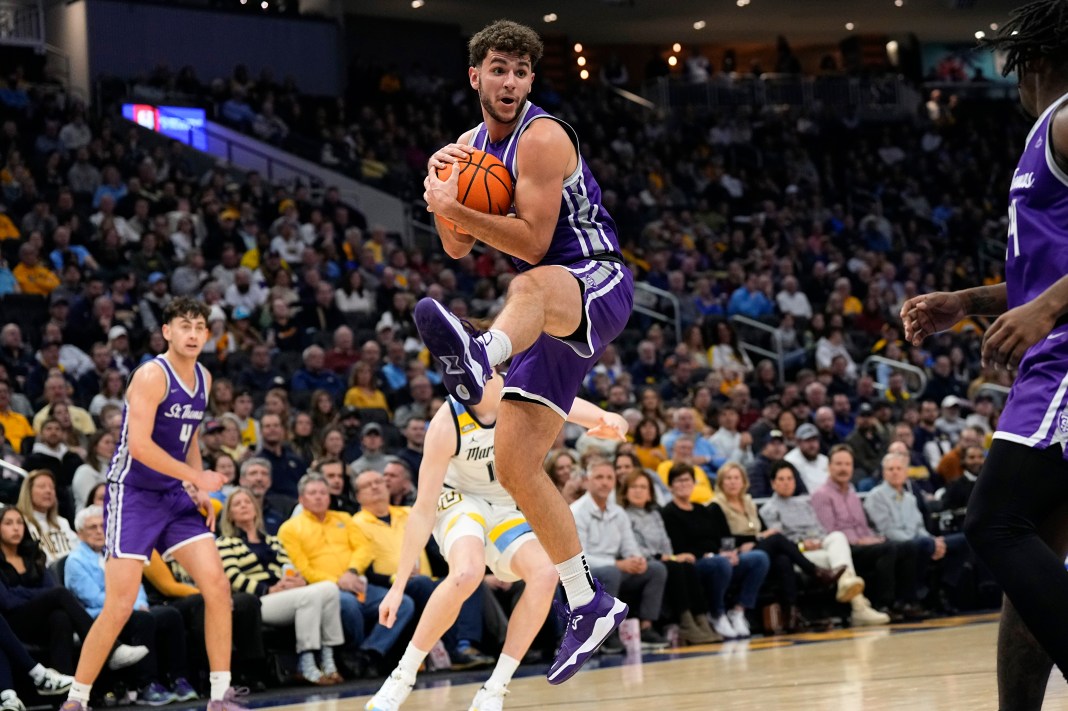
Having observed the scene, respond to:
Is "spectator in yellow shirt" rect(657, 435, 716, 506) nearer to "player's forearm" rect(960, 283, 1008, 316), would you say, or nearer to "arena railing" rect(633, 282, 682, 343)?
"arena railing" rect(633, 282, 682, 343)

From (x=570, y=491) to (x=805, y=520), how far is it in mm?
2311

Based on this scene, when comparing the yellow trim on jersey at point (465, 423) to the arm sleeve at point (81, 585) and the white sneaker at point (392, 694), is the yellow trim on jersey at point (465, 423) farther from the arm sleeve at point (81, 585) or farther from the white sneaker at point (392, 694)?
the arm sleeve at point (81, 585)

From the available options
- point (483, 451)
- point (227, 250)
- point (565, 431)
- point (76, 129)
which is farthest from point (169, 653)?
point (76, 129)

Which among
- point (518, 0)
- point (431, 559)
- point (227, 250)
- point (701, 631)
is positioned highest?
point (518, 0)

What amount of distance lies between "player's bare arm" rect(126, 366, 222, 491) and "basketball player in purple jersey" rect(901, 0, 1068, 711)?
3.84 meters

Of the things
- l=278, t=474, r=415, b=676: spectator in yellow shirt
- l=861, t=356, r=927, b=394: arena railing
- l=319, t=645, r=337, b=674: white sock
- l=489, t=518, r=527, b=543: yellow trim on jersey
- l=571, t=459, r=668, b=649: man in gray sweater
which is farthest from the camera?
l=861, t=356, r=927, b=394: arena railing

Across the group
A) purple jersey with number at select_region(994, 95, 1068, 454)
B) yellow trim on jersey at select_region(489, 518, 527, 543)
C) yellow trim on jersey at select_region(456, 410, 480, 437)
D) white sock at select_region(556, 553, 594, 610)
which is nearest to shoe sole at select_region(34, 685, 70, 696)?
yellow trim on jersey at select_region(489, 518, 527, 543)

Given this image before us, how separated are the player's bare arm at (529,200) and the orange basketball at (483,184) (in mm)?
31

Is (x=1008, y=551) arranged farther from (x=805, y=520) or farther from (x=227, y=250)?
(x=227, y=250)

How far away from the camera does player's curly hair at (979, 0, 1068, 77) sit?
3.49 metres

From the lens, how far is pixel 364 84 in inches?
884

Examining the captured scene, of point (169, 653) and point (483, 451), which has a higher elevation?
point (483, 451)

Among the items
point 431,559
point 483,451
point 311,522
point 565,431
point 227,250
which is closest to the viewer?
point 483,451

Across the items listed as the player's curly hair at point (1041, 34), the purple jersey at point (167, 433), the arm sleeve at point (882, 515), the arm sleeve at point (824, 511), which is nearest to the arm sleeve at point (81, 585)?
the purple jersey at point (167, 433)
